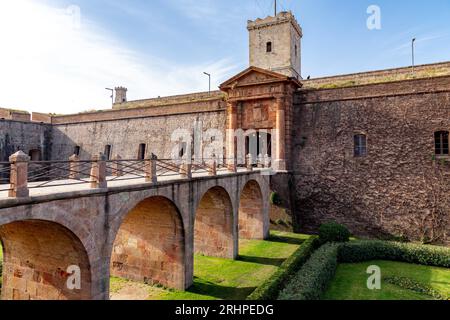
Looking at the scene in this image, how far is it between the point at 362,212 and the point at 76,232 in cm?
1672

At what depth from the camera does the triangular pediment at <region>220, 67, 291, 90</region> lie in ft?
66.3

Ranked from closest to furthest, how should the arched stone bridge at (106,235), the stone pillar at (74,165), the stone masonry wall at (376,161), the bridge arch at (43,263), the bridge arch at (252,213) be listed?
1. the arched stone bridge at (106,235)
2. the stone pillar at (74,165)
3. the bridge arch at (43,263)
4. the stone masonry wall at (376,161)
5. the bridge arch at (252,213)

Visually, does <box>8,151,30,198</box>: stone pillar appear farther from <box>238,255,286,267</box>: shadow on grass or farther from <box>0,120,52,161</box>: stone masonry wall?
<box>0,120,52,161</box>: stone masonry wall

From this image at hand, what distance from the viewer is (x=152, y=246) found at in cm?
1171

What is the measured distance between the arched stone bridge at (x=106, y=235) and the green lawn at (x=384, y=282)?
5.08 metres

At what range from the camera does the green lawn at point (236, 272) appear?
36.0 feet

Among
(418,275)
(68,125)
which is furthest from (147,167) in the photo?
(68,125)

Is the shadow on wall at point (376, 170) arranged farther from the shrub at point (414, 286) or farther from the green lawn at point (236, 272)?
the shrub at point (414, 286)

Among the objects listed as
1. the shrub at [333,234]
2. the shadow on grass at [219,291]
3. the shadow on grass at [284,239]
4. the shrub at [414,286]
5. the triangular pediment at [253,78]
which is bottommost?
the shrub at [414,286]

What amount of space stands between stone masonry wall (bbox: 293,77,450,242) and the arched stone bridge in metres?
7.57

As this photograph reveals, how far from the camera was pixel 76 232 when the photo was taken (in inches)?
284

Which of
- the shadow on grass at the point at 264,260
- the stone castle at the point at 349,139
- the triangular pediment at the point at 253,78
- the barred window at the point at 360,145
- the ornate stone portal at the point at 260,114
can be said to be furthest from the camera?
the ornate stone portal at the point at 260,114

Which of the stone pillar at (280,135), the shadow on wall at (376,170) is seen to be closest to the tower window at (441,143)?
the shadow on wall at (376,170)
